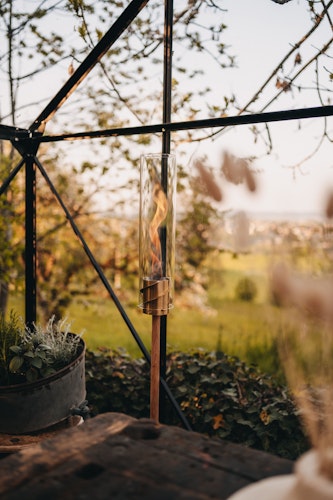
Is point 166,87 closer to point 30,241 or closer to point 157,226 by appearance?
point 157,226

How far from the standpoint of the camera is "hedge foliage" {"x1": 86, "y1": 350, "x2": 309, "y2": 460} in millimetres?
2516

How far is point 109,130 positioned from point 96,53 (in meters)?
0.33

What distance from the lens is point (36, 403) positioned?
6.67 ft

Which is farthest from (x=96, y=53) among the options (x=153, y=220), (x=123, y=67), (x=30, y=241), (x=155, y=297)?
(x=123, y=67)

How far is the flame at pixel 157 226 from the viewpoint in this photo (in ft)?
6.56

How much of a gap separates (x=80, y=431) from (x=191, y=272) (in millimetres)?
3882

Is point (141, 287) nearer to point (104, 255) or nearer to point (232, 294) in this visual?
point (104, 255)

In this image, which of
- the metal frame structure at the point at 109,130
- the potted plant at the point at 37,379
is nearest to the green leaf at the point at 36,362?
the potted plant at the point at 37,379

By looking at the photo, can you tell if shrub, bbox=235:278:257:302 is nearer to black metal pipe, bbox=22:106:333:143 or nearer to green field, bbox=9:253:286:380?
green field, bbox=9:253:286:380

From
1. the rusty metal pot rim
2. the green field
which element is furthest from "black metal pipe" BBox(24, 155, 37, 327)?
the green field

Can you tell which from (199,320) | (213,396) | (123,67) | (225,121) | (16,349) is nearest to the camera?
(225,121)

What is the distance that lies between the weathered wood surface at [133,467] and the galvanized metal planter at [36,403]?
34.6 inches

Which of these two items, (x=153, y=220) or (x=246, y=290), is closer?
(x=153, y=220)

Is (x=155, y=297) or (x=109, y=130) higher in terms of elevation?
(x=109, y=130)
